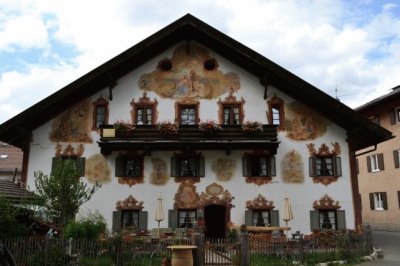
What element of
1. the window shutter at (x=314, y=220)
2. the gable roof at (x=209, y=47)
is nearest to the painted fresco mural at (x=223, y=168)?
the window shutter at (x=314, y=220)

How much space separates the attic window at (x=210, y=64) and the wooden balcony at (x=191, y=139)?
142 inches

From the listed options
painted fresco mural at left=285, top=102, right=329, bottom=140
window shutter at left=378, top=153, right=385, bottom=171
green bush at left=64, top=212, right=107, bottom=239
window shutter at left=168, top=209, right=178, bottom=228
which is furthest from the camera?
window shutter at left=378, top=153, right=385, bottom=171

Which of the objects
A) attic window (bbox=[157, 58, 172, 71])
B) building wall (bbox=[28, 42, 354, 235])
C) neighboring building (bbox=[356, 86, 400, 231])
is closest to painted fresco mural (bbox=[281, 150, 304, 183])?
building wall (bbox=[28, 42, 354, 235])

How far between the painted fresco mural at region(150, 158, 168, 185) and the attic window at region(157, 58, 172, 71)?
15.4 ft

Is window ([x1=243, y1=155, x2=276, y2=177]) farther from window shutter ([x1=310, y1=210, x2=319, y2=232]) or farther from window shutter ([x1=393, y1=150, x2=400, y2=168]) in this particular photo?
window shutter ([x1=393, y1=150, x2=400, y2=168])

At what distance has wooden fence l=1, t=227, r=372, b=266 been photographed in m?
12.6

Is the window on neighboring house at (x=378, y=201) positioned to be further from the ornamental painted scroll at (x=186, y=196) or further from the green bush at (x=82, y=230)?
the green bush at (x=82, y=230)

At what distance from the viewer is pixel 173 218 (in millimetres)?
19234

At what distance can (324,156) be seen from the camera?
20.2 meters

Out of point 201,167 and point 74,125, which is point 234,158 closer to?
point 201,167

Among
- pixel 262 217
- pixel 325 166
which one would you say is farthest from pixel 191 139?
pixel 325 166

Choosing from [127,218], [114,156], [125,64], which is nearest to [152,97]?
[125,64]

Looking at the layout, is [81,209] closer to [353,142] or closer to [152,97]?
[152,97]

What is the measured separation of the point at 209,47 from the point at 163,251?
11371mm
